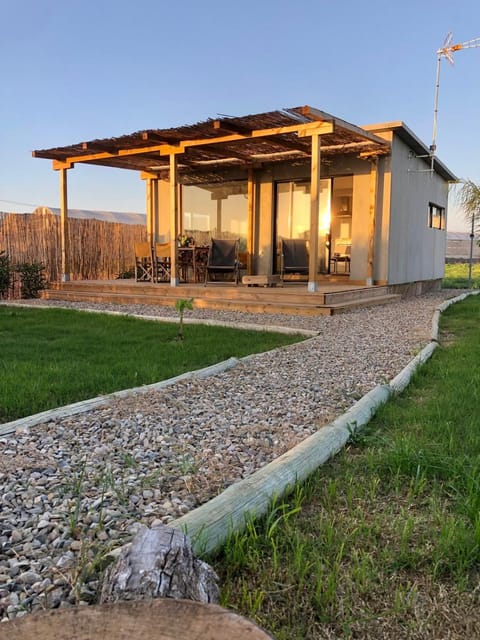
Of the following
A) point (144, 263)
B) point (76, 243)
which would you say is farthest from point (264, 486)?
point (76, 243)

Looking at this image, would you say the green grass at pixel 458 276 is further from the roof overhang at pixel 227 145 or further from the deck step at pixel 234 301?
the roof overhang at pixel 227 145

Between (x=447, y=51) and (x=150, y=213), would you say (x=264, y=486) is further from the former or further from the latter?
(x=150, y=213)

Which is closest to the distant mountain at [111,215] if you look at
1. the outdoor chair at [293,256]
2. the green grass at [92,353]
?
the outdoor chair at [293,256]

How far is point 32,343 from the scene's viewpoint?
15.8ft

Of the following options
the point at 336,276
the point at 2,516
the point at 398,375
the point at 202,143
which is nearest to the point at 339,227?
the point at 336,276

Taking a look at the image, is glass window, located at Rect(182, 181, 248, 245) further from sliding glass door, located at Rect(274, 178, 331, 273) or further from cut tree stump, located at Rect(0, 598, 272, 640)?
cut tree stump, located at Rect(0, 598, 272, 640)

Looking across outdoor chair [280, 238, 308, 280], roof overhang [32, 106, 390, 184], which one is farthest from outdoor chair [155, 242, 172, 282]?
outdoor chair [280, 238, 308, 280]

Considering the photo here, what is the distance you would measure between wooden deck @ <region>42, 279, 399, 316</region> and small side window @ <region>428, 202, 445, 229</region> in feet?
13.3

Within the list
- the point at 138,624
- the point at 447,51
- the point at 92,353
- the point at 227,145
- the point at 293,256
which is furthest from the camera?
the point at 447,51

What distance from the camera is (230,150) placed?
938 cm

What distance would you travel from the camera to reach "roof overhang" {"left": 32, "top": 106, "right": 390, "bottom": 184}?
7254 mm

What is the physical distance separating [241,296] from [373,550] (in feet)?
22.1

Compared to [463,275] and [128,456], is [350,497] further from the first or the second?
[463,275]

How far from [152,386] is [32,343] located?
6.74ft
